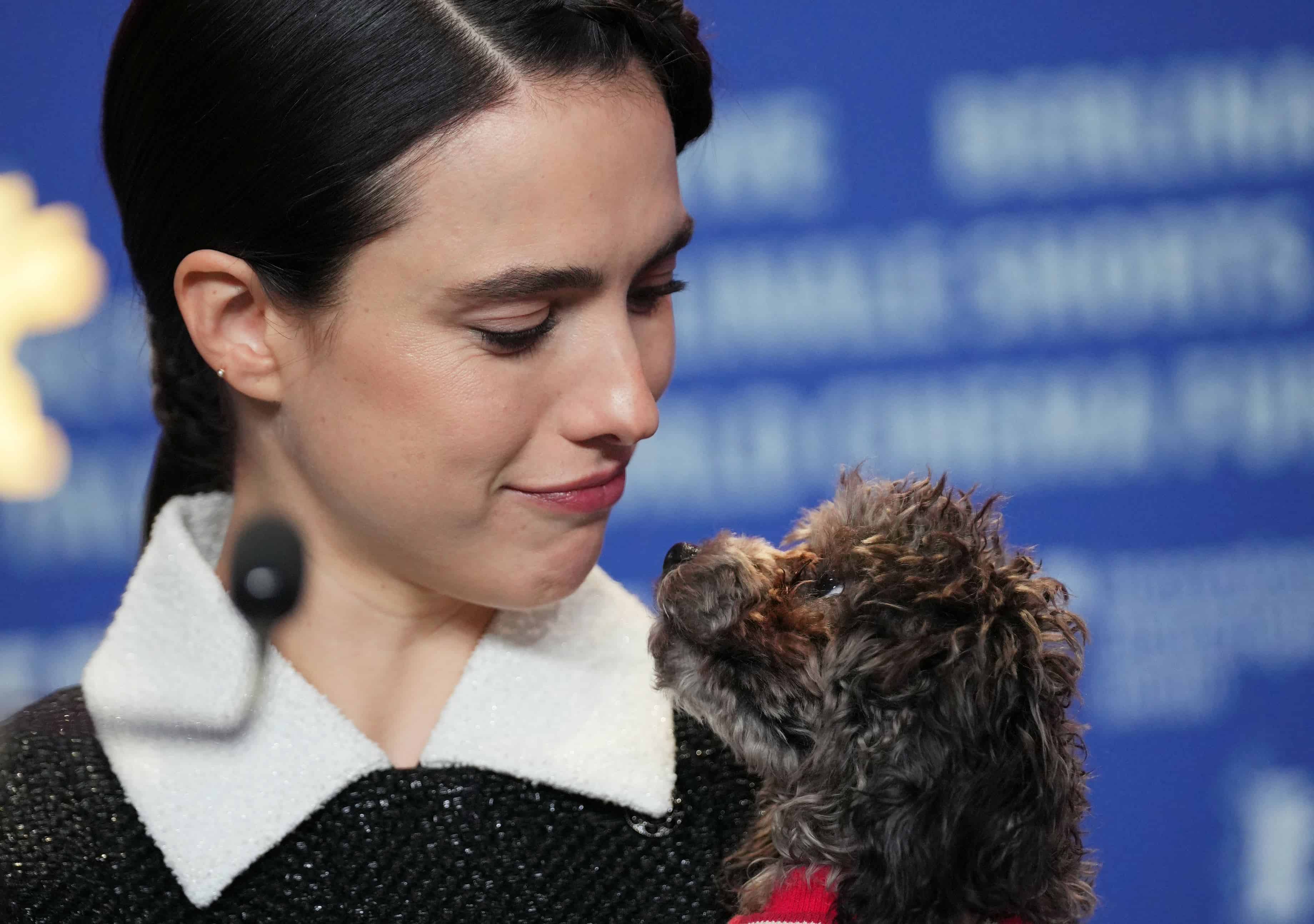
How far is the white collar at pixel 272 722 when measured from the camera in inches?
35.1

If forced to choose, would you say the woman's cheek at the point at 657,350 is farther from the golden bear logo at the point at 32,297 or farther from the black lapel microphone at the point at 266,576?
the golden bear logo at the point at 32,297

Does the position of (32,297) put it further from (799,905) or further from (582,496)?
(799,905)

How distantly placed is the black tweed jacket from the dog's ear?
14cm

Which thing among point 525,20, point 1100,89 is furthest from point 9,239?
point 1100,89

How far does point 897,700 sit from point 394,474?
37 cm

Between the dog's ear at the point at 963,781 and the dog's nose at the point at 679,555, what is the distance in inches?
7.4

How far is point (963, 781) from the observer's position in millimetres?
852

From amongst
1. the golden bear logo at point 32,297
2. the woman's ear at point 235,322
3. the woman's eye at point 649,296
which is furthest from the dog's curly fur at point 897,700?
the golden bear logo at point 32,297

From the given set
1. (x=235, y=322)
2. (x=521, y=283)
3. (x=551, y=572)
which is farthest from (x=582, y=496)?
(x=235, y=322)

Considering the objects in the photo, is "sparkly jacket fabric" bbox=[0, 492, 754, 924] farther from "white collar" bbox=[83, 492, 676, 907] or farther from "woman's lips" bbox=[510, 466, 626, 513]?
"woman's lips" bbox=[510, 466, 626, 513]

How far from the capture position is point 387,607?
99 cm

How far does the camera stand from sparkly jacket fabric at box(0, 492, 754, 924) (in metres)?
0.88

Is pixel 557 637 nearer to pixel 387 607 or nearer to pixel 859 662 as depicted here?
pixel 387 607

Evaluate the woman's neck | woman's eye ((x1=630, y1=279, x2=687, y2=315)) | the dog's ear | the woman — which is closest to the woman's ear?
the woman
